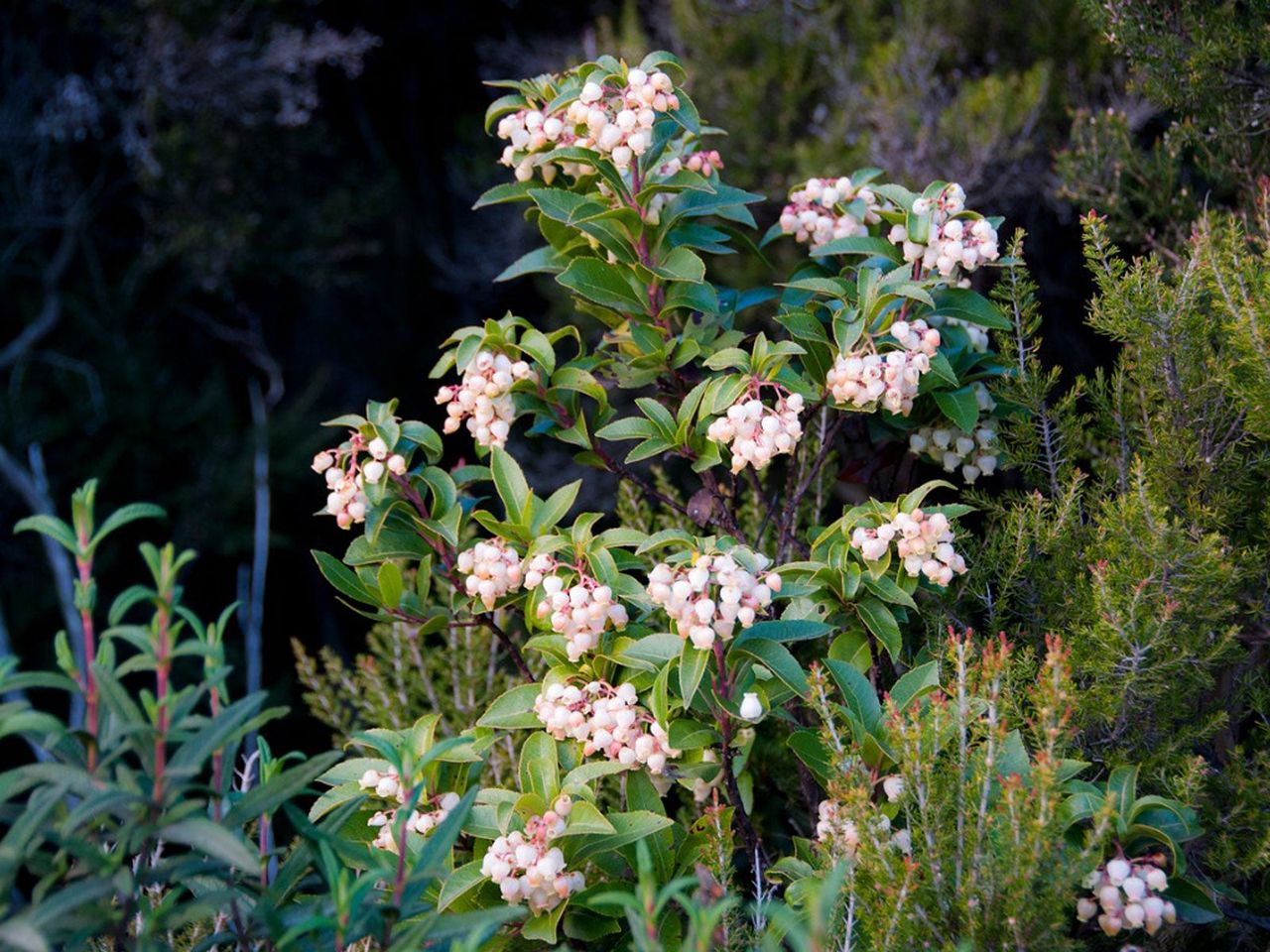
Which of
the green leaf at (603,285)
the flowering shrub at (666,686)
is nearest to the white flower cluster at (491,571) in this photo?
the flowering shrub at (666,686)

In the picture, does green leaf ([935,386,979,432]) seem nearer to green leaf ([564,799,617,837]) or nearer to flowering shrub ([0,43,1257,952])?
flowering shrub ([0,43,1257,952])

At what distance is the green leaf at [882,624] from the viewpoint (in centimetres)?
140

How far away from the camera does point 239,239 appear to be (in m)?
3.93

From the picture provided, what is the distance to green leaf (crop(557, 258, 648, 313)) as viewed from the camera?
155cm

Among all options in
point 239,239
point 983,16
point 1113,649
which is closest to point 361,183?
point 239,239

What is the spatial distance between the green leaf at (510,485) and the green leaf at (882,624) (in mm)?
457

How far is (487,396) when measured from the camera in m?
1.49

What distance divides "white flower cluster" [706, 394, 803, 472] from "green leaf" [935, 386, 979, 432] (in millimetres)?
269

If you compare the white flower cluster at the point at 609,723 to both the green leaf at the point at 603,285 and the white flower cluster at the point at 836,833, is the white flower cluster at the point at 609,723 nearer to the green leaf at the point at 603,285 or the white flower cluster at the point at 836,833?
the white flower cluster at the point at 836,833

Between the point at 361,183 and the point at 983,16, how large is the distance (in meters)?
2.38

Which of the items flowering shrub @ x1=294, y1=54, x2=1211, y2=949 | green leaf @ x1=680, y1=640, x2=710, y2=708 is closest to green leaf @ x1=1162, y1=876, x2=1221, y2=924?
flowering shrub @ x1=294, y1=54, x2=1211, y2=949

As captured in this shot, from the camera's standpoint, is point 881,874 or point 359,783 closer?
point 881,874

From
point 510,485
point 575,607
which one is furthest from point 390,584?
point 575,607

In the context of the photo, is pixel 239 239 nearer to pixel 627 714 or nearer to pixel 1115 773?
pixel 627 714
